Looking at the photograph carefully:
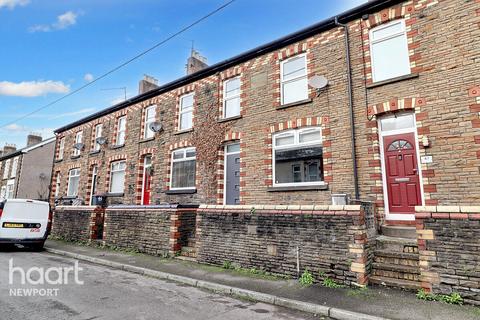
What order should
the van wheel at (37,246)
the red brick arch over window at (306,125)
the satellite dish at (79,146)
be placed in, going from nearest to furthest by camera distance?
the red brick arch over window at (306,125)
the van wheel at (37,246)
the satellite dish at (79,146)

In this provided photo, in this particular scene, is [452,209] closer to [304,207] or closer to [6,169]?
[304,207]

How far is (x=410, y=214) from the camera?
23.6ft

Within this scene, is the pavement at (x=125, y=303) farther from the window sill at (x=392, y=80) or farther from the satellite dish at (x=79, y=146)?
the satellite dish at (x=79, y=146)

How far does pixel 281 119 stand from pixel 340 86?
2.10 meters

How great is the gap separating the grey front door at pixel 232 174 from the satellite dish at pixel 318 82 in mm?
3640

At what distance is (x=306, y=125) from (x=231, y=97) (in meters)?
3.74

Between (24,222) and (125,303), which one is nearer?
(125,303)

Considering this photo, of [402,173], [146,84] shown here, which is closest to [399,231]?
[402,173]

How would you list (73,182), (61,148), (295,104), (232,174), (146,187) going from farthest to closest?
(61,148), (73,182), (146,187), (232,174), (295,104)

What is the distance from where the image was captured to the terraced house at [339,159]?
5777 millimetres

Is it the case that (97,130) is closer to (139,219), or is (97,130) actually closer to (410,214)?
(139,219)

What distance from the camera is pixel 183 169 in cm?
1248

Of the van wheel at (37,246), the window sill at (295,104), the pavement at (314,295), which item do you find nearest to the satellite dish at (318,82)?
the window sill at (295,104)

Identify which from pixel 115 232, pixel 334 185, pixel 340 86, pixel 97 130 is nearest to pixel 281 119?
pixel 340 86
